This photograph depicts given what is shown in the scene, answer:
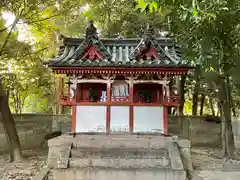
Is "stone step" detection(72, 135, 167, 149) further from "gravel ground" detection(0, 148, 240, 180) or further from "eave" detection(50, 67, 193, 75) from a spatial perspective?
"eave" detection(50, 67, 193, 75)

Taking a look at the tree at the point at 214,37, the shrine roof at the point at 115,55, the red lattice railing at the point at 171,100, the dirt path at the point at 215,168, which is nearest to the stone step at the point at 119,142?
the red lattice railing at the point at 171,100

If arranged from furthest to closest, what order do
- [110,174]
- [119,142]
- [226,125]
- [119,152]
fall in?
[226,125] < [119,142] < [119,152] < [110,174]

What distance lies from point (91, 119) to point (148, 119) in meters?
1.96

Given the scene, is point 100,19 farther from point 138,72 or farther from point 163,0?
point 163,0

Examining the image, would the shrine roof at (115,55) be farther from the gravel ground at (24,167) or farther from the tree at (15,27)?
the gravel ground at (24,167)

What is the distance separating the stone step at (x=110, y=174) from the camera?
6500 mm

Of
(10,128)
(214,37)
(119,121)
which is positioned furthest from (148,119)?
(10,128)

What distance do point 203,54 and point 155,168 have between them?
3.52 metres

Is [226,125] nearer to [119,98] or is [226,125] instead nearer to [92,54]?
[119,98]

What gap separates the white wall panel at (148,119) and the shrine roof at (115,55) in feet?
5.09

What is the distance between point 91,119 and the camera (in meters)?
7.86

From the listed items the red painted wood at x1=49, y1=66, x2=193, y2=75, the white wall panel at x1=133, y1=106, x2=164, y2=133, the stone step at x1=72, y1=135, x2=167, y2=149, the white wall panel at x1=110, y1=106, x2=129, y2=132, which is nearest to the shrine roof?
the red painted wood at x1=49, y1=66, x2=193, y2=75

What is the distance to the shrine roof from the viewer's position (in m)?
7.31

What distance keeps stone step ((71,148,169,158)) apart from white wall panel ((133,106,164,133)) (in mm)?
781
